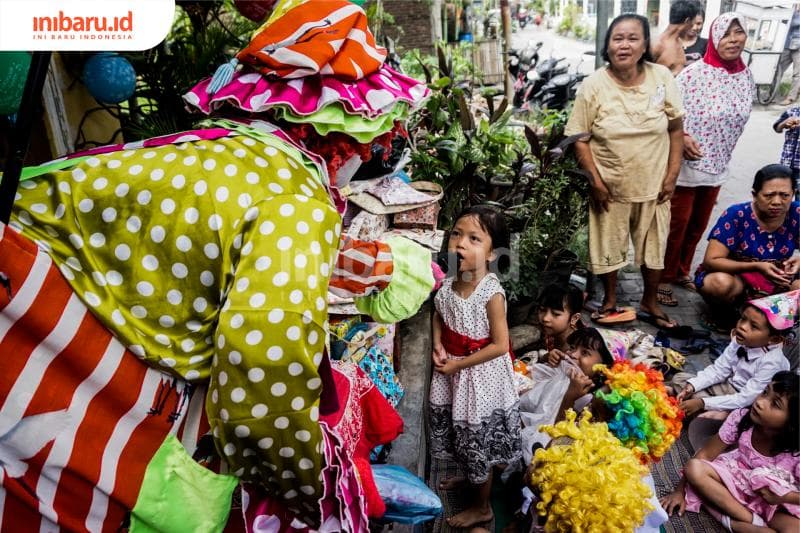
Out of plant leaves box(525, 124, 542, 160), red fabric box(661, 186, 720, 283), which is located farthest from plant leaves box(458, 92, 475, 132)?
red fabric box(661, 186, 720, 283)

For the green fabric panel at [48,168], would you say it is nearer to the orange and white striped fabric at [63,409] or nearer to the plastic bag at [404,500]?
the orange and white striped fabric at [63,409]

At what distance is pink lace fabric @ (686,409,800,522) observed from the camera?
2.58 m

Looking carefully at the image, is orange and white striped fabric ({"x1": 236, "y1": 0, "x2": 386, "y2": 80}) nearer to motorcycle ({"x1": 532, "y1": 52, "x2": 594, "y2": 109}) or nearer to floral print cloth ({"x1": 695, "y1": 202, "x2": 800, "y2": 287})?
floral print cloth ({"x1": 695, "y1": 202, "x2": 800, "y2": 287})

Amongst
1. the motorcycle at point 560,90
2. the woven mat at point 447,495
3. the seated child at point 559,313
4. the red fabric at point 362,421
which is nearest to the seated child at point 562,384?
the seated child at point 559,313

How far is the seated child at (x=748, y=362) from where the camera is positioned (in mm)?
3135

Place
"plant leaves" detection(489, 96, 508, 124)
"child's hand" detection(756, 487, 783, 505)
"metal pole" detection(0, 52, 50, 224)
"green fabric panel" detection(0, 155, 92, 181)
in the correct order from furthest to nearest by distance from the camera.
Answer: "plant leaves" detection(489, 96, 508, 124), "child's hand" detection(756, 487, 783, 505), "green fabric panel" detection(0, 155, 92, 181), "metal pole" detection(0, 52, 50, 224)

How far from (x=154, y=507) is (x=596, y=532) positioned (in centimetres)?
157

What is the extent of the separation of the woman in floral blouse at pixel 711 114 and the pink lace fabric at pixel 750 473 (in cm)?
192

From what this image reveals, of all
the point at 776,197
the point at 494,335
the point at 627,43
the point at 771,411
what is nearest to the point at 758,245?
the point at 776,197

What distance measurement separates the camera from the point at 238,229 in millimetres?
1059

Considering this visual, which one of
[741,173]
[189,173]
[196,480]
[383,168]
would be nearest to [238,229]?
[189,173]

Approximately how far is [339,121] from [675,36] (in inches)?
181

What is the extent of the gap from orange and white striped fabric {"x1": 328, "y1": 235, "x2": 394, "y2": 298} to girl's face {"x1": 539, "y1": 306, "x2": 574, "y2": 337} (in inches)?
84.3

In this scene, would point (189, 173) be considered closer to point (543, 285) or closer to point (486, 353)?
point (486, 353)
